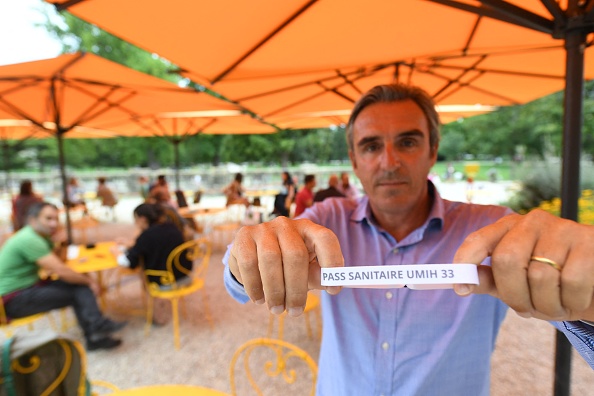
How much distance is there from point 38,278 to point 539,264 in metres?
4.59

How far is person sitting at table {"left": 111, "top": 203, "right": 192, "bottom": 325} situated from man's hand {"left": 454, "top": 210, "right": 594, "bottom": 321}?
3981 mm

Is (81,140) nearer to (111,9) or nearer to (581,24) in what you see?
(111,9)

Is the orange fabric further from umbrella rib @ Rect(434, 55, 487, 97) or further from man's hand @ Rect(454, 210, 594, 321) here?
man's hand @ Rect(454, 210, 594, 321)

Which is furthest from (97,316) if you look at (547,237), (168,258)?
(547,237)

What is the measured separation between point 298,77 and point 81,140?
80.4 feet

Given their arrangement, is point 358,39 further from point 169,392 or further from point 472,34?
point 169,392

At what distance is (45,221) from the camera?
3.49m

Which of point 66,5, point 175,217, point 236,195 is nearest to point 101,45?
point 236,195

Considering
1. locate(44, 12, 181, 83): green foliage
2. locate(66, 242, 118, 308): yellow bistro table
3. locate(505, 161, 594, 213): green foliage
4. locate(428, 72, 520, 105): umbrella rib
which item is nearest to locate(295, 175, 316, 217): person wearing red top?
locate(428, 72, 520, 105): umbrella rib

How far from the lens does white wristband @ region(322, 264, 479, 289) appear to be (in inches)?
21.4

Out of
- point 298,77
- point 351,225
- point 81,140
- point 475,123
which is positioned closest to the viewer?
point 351,225

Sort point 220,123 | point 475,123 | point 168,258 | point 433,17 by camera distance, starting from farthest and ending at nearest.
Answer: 1. point 475,123
2. point 220,123
3. point 168,258
4. point 433,17

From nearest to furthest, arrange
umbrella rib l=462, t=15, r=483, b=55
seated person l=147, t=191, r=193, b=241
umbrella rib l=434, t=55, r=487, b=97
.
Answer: umbrella rib l=462, t=15, r=483, b=55
umbrella rib l=434, t=55, r=487, b=97
seated person l=147, t=191, r=193, b=241

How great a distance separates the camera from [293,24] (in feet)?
8.04
